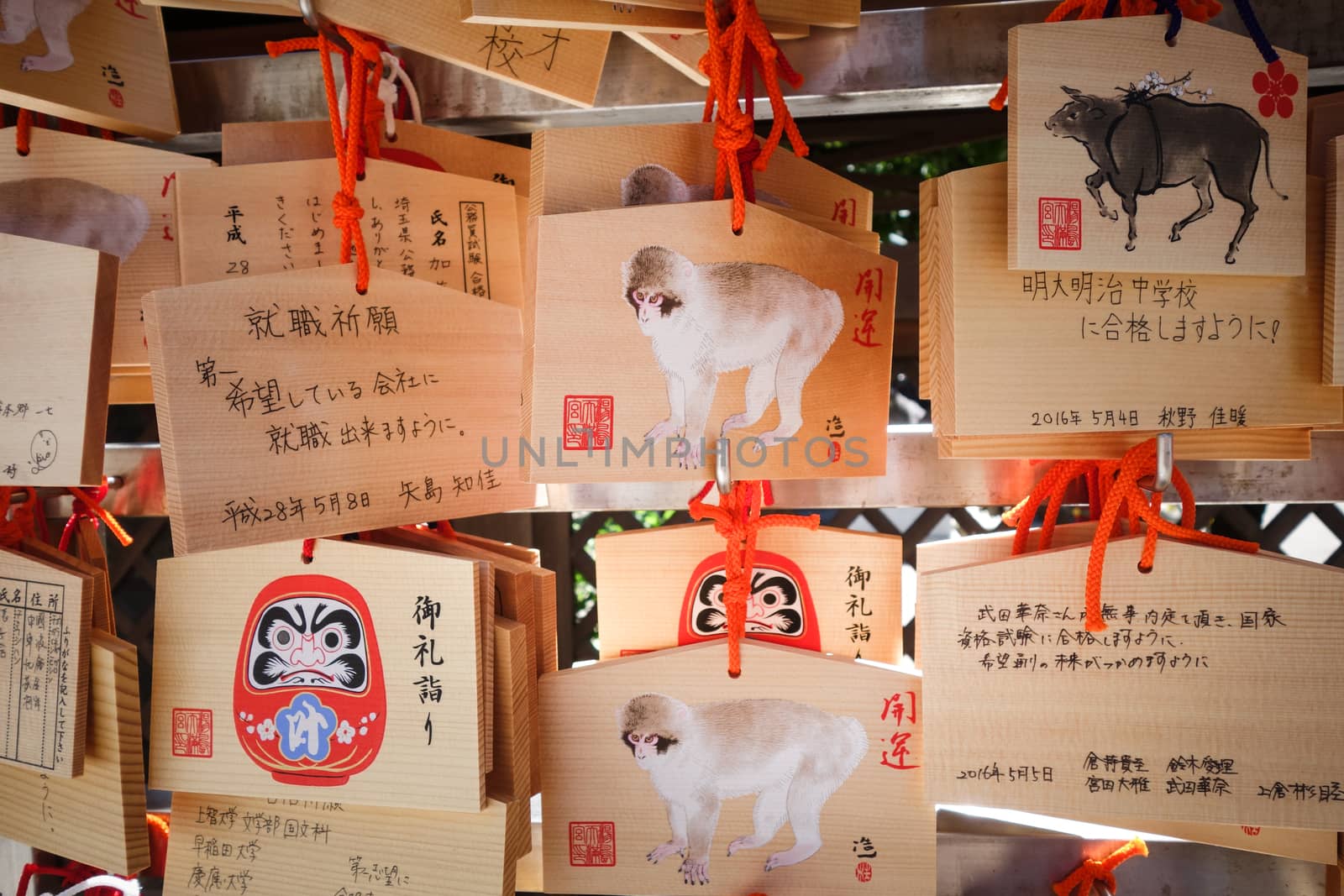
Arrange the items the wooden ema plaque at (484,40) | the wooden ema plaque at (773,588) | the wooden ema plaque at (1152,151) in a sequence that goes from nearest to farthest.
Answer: the wooden ema plaque at (1152,151)
the wooden ema plaque at (484,40)
the wooden ema plaque at (773,588)

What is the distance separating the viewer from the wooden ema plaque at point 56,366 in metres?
0.83

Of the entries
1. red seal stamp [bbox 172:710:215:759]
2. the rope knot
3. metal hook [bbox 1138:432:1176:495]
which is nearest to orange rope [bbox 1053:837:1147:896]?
metal hook [bbox 1138:432:1176:495]

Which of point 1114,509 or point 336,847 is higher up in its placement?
point 1114,509

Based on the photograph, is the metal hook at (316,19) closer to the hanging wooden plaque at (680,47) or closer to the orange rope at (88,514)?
the hanging wooden plaque at (680,47)

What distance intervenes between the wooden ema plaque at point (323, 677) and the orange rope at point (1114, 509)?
567mm

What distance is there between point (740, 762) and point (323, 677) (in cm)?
43

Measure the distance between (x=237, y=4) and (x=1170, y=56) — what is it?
0.81 m

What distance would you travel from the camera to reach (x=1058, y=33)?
73cm

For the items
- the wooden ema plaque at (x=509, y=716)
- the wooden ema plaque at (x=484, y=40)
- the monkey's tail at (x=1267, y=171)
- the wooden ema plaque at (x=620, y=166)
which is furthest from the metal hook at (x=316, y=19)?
the monkey's tail at (x=1267, y=171)

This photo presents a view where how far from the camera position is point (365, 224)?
2.94 ft

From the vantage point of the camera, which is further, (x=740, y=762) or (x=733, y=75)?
(x=740, y=762)

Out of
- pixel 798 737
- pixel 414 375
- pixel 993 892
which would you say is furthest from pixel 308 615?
pixel 993 892

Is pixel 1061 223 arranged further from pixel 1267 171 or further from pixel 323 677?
pixel 323 677

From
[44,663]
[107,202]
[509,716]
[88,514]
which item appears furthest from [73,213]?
[509,716]
